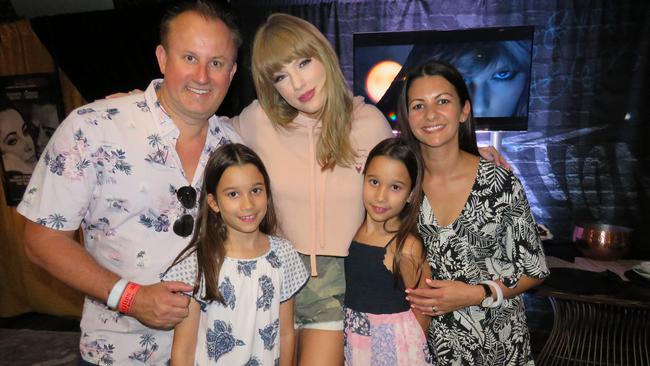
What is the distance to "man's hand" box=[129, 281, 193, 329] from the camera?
138cm

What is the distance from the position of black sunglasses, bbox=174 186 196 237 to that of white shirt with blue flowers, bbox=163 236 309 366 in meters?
0.09

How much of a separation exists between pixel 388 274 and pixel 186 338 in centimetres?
77

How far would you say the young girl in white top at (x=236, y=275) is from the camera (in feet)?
4.97

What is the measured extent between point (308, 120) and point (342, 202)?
1.24ft

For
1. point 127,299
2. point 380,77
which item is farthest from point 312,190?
point 380,77

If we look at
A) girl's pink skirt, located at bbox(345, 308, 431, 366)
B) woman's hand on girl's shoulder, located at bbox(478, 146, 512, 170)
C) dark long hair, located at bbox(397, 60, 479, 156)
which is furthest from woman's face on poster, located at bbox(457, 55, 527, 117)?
girl's pink skirt, located at bbox(345, 308, 431, 366)

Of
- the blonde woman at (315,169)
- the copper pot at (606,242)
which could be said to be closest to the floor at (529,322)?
the copper pot at (606,242)

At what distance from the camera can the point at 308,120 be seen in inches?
72.4

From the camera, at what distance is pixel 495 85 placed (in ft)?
12.2

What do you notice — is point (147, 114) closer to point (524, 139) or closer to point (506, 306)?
point (506, 306)

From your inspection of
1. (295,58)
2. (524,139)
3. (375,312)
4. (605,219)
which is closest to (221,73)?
(295,58)

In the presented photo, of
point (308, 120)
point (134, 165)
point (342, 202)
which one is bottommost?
point (342, 202)

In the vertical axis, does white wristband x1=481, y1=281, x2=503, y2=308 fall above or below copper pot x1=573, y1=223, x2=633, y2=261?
above

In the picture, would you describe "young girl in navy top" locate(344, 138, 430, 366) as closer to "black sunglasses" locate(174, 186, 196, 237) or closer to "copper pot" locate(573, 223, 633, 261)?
"black sunglasses" locate(174, 186, 196, 237)
